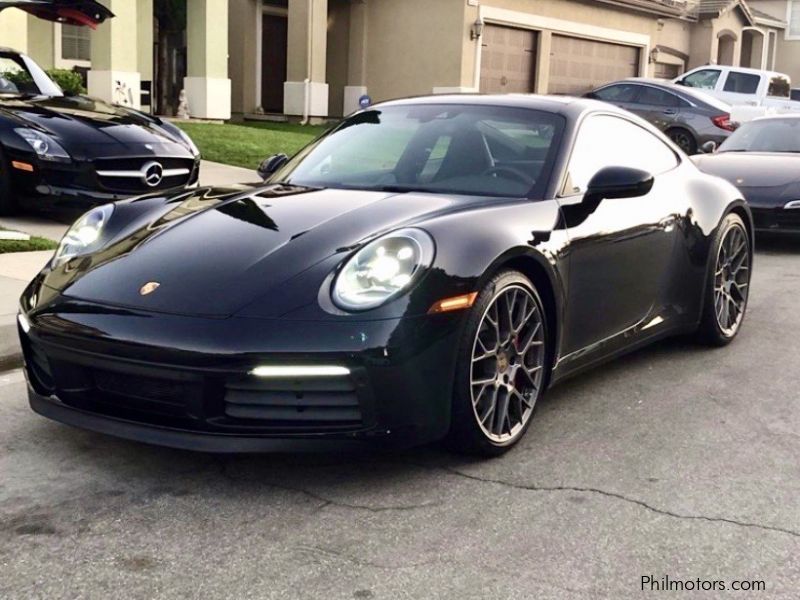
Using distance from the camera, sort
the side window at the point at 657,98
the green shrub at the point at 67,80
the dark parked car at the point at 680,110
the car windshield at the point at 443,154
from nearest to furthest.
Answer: the car windshield at the point at 443,154, the green shrub at the point at 67,80, the dark parked car at the point at 680,110, the side window at the point at 657,98

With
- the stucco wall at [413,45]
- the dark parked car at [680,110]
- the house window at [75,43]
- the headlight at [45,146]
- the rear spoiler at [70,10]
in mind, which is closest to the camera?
the headlight at [45,146]

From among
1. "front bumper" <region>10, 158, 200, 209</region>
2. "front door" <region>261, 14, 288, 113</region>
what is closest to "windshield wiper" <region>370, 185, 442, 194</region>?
"front bumper" <region>10, 158, 200, 209</region>

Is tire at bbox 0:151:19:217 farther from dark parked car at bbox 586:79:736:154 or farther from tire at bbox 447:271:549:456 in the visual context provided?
dark parked car at bbox 586:79:736:154

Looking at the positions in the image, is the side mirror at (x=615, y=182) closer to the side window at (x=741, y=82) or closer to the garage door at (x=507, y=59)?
the side window at (x=741, y=82)

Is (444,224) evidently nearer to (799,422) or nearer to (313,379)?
(313,379)

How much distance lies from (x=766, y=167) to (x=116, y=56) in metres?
11.7

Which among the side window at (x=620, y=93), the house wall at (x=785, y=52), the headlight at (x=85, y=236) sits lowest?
the headlight at (x=85, y=236)

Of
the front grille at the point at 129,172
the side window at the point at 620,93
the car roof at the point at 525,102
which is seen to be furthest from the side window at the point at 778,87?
the car roof at the point at 525,102

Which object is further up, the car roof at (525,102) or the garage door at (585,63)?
the garage door at (585,63)

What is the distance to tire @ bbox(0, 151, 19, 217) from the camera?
8.67 m

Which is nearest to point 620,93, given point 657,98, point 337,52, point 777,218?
point 657,98

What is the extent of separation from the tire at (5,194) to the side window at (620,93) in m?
12.8

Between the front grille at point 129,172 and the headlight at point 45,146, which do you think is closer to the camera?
the headlight at point 45,146

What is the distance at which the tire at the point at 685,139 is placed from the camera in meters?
18.4
